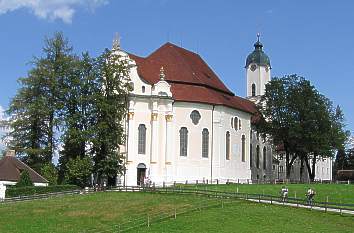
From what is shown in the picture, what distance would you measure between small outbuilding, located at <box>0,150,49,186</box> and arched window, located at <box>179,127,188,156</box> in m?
16.4

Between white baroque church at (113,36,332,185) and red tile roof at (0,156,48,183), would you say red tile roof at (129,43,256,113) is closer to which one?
white baroque church at (113,36,332,185)

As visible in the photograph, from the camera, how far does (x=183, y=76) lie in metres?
73.4

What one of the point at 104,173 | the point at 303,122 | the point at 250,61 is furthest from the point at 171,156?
the point at 250,61

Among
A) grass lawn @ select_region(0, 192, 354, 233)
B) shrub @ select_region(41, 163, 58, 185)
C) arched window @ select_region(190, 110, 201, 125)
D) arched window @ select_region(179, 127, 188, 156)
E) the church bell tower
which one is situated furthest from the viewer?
the church bell tower

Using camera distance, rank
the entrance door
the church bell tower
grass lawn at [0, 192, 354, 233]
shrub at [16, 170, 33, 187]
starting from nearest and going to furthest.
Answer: grass lawn at [0, 192, 354, 233] < shrub at [16, 170, 33, 187] < the entrance door < the church bell tower

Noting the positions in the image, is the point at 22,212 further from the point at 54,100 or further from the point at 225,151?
the point at 225,151

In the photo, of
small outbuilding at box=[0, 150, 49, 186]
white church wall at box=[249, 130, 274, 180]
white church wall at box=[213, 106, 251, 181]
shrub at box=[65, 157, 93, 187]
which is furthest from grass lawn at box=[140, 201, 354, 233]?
white church wall at box=[249, 130, 274, 180]

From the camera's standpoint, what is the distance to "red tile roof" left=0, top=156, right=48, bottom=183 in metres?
58.7

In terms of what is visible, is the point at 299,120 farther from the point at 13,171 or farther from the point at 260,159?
the point at 13,171

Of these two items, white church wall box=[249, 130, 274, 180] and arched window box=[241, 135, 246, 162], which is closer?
arched window box=[241, 135, 246, 162]

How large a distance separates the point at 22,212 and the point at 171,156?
88.1ft

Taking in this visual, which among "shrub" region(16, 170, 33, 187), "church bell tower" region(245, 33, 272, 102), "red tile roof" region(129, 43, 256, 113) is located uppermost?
"church bell tower" region(245, 33, 272, 102)

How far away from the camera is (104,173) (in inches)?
2442

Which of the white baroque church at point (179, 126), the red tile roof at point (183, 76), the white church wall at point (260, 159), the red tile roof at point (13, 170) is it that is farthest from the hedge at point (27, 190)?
the white church wall at point (260, 159)
